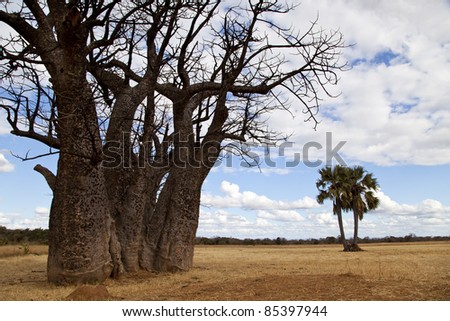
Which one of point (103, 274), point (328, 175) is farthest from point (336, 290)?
point (328, 175)

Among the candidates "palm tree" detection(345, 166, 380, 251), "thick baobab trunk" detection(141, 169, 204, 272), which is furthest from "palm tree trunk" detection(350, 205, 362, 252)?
"thick baobab trunk" detection(141, 169, 204, 272)

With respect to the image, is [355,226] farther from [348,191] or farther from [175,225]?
[175,225]

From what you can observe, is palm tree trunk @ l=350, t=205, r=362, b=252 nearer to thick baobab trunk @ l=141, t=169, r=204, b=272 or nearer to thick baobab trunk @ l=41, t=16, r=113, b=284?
thick baobab trunk @ l=141, t=169, r=204, b=272

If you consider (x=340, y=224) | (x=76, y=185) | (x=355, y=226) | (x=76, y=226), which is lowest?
(x=76, y=226)

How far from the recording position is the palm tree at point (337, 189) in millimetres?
33594

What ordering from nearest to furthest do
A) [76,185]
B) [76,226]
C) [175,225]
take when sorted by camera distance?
[76,226], [76,185], [175,225]

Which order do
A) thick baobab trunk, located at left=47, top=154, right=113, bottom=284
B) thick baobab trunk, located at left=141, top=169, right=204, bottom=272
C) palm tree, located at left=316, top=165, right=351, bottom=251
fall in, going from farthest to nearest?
palm tree, located at left=316, top=165, right=351, bottom=251, thick baobab trunk, located at left=141, top=169, right=204, bottom=272, thick baobab trunk, located at left=47, top=154, right=113, bottom=284

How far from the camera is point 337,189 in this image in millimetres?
33719

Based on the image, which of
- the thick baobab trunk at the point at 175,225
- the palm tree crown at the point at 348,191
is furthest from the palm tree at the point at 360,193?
the thick baobab trunk at the point at 175,225

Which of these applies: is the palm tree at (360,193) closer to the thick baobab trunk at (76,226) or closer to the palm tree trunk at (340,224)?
the palm tree trunk at (340,224)

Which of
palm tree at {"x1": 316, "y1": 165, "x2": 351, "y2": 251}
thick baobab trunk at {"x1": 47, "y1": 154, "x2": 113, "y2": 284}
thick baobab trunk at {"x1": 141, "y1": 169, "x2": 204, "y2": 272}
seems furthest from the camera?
palm tree at {"x1": 316, "y1": 165, "x2": 351, "y2": 251}

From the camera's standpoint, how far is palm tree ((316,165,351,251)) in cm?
3359

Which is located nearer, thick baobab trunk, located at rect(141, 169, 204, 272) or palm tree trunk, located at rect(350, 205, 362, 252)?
thick baobab trunk, located at rect(141, 169, 204, 272)

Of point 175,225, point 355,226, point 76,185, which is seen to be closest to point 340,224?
point 355,226
